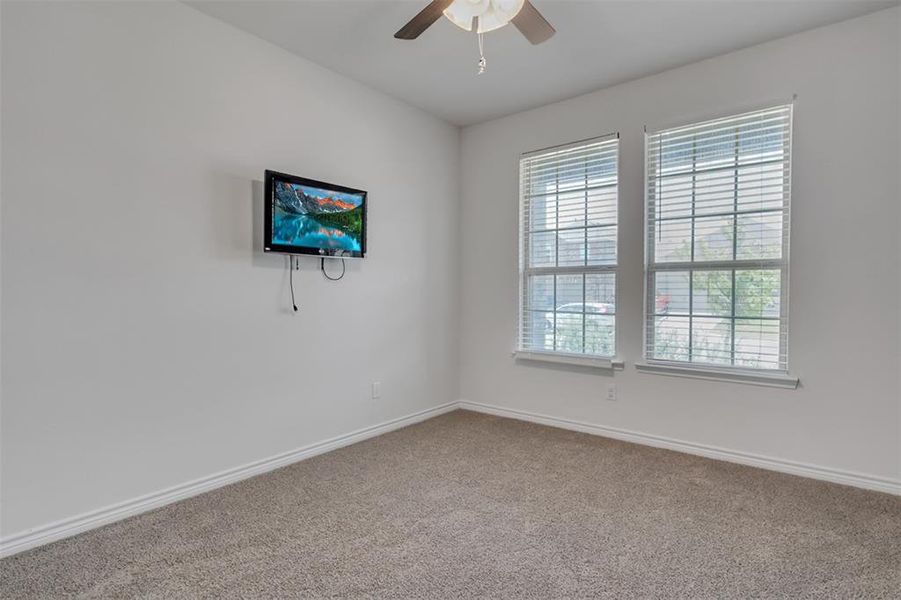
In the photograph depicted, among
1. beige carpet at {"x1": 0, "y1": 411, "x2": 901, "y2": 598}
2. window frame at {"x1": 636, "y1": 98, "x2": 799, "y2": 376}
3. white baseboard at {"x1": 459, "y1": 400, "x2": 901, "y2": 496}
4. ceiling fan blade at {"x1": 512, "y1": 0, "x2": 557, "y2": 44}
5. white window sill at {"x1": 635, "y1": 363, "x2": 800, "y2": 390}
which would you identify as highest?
ceiling fan blade at {"x1": 512, "y1": 0, "x2": 557, "y2": 44}

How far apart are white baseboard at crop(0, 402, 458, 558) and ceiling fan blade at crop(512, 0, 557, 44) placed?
8.89ft

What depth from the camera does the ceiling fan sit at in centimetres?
202

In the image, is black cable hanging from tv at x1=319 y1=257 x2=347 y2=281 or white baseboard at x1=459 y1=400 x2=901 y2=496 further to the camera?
black cable hanging from tv at x1=319 y1=257 x2=347 y2=281

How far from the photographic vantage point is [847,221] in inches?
104

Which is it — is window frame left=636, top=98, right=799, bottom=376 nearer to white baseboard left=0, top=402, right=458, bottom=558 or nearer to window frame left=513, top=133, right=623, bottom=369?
window frame left=513, top=133, right=623, bottom=369

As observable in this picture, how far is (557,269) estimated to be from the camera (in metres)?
3.79

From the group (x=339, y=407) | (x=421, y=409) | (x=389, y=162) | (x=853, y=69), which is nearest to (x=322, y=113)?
(x=389, y=162)

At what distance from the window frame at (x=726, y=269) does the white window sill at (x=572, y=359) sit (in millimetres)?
182

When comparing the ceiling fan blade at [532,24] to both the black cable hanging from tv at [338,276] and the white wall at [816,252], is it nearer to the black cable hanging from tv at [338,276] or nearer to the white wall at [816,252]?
the white wall at [816,252]

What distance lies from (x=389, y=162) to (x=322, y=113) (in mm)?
657

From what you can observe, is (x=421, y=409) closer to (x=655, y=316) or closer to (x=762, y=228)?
(x=655, y=316)

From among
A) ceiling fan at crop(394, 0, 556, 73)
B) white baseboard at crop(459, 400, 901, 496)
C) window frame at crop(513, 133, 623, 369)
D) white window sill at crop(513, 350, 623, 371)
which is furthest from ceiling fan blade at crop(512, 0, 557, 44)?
white baseboard at crop(459, 400, 901, 496)

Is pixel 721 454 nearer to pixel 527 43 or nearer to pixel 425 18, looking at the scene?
pixel 527 43

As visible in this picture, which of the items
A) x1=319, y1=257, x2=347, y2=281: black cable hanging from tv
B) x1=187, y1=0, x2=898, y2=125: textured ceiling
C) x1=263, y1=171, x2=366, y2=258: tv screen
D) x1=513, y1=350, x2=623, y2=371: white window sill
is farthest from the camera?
x1=513, y1=350, x2=623, y2=371: white window sill
